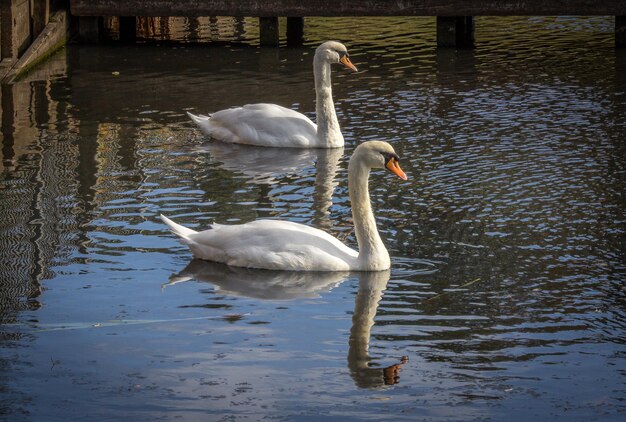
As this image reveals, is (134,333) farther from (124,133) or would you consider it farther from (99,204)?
(124,133)

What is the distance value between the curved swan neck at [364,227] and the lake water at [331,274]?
13 centimetres

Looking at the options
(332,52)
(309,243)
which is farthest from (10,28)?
(309,243)

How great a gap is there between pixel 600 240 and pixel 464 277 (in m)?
1.45

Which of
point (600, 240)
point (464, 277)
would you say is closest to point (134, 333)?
point (464, 277)

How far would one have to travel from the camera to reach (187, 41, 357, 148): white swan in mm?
14625

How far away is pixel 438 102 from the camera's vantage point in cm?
1655

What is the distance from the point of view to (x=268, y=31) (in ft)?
70.7

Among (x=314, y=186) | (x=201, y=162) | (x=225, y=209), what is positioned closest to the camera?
(x=225, y=209)

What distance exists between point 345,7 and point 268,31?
4.76ft

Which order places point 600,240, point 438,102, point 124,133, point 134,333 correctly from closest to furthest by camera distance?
1. point 134,333
2. point 600,240
3. point 124,133
4. point 438,102

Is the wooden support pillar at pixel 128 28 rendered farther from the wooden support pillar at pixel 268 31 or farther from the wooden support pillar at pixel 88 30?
the wooden support pillar at pixel 268 31

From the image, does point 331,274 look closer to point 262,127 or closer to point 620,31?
point 262,127

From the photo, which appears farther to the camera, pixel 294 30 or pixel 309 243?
pixel 294 30

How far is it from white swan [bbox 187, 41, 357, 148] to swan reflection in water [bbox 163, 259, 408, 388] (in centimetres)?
466
